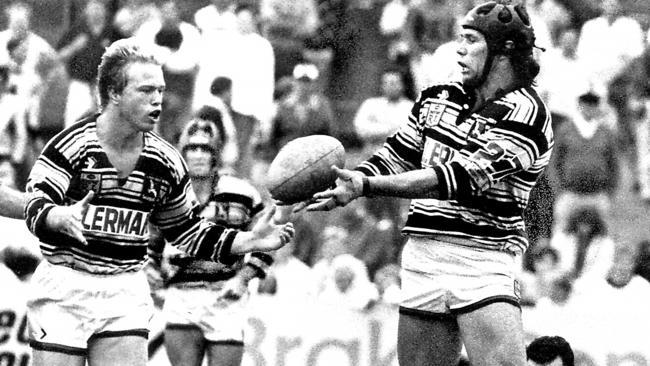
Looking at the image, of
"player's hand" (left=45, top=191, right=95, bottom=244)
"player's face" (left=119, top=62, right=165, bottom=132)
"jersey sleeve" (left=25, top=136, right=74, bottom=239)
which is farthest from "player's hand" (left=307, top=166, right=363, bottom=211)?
"jersey sleeve" (left=25, top=136, right=74, bottom=239)

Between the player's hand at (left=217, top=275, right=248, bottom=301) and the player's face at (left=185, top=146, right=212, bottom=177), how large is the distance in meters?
0.76

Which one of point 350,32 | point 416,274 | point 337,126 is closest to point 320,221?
point 337,126

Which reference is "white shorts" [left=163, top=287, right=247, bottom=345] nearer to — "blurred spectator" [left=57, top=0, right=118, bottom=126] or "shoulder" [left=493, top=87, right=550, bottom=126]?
"shoulder" [left=493, top=87, right=550, bottom=126]

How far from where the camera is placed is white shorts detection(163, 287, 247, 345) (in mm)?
8547

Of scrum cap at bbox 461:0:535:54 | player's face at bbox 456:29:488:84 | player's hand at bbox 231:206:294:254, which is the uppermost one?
scrum cap at bbox 461:0:535:54

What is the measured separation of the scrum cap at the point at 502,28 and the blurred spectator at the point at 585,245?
13.8ft

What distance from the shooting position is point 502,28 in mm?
6363

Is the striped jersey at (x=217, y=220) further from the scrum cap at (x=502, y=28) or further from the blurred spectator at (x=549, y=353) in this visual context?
the scrum cap at (x=502, y=28)

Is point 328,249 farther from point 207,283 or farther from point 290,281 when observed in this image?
point 207,283

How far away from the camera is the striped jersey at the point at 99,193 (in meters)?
6.24

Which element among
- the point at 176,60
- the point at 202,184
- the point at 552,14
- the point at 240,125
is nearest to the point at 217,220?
the point at 202,184

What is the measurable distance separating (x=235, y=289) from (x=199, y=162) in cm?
100

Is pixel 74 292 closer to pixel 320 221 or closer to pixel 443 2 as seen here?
pixel 320 221

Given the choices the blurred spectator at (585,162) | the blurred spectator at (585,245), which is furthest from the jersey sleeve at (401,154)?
the blurred spectator at (585,162)
